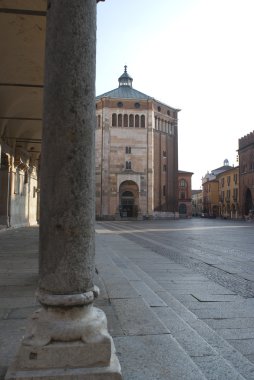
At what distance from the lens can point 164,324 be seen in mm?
3420

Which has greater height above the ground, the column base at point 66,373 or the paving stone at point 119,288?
the column base at point 66,373

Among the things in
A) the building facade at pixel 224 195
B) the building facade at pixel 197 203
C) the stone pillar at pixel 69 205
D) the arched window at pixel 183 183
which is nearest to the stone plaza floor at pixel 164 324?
the stone pillar at pixel 69 205

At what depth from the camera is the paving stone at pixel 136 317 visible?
10.3 feet

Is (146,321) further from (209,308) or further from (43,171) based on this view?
(43,171)

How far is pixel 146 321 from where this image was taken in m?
3.39

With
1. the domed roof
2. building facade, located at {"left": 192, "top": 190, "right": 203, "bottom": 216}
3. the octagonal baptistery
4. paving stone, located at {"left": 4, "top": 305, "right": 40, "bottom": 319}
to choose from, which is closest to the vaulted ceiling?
paving stone, located at {"left": 4, "top": 305, "right": 40, "bottom": 319}

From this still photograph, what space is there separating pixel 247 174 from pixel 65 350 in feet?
206

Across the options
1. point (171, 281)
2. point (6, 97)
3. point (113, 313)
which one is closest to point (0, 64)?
point (6, 97)

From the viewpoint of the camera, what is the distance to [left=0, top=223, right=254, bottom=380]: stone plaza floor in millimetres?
2449

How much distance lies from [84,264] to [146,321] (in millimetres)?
1347

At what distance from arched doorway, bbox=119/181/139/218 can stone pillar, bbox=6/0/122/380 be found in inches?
2082

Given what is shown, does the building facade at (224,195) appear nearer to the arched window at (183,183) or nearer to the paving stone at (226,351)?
the arched window at (183,183)

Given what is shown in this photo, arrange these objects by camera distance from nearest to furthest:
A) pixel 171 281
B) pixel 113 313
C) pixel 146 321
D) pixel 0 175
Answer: pixel 146 321 → pixel 113 313 → pixel 171 281 → pixel 0 175

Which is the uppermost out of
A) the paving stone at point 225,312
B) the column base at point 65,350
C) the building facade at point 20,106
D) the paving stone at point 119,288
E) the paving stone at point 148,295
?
the building facade at point 20,106
